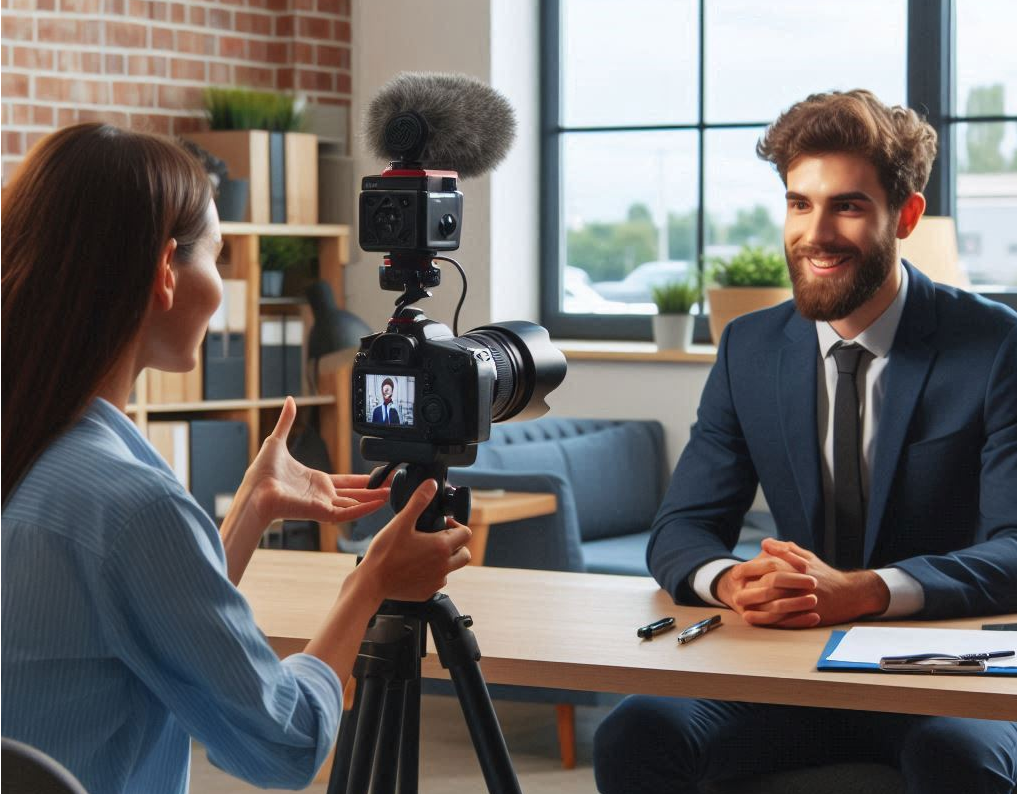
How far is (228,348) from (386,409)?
323 centimetres

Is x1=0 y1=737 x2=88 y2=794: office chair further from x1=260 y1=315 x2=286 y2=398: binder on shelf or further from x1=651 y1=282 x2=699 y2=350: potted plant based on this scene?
x1=651 y1=282 x2=699 y2=350: potted plant

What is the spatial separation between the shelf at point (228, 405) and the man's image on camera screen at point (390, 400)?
2.98 m

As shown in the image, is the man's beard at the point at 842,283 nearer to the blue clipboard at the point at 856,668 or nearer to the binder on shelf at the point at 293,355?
the blue clipboard at the point at 856,668

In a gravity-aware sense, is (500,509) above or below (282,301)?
below

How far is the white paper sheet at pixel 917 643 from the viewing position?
1.65m

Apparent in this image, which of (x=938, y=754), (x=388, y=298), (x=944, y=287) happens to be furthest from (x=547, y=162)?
(x=938, y=754)

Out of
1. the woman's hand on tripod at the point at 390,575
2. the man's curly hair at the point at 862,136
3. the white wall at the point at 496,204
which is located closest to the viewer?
the woman's hand on tripod at the point at 390,575

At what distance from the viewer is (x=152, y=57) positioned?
188 inches

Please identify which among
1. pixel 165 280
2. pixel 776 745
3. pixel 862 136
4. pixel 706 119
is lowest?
pixel 776 745

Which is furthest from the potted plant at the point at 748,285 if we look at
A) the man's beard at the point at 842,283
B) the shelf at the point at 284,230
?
the man's beard at the point at 842,283

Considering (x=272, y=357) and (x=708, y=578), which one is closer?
(x=708, y=578)

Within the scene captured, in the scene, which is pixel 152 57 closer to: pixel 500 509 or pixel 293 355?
pixel 293 355

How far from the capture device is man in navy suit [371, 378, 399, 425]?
157 centimetres

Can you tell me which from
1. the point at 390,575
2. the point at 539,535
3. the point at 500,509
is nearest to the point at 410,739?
the point at 390,575
